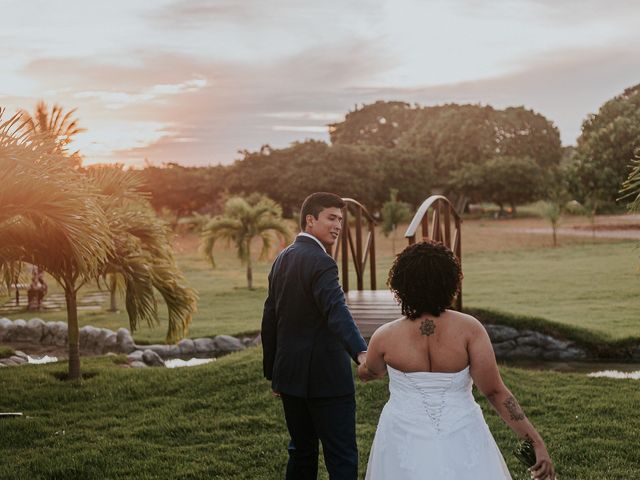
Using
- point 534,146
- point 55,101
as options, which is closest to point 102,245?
point 55,101

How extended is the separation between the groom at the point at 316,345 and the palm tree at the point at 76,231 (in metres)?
4.20

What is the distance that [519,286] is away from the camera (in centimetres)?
2242

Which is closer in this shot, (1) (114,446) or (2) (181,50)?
(1) (114,446)

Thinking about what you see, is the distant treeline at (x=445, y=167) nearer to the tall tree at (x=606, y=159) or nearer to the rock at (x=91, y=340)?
the tall tree at (x=606, y=159)

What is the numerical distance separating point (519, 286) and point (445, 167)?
125ft

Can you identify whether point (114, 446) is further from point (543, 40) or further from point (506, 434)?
point (543, 40)

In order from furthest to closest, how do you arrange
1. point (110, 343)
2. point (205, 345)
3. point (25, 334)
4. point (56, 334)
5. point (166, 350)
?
point (25, 334) → point (56, 334) → point (205, 345) → point (110, 343) → point (166, 350)

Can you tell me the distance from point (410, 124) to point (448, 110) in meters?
8.95

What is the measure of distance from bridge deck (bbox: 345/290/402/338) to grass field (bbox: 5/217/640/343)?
2981 millimetres

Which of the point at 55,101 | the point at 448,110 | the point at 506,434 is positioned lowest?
the point at 506,434

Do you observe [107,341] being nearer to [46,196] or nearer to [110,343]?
[110,343]

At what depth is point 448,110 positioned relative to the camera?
65.0 metres

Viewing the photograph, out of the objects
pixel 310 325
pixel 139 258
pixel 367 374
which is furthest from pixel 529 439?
pixel 139 258

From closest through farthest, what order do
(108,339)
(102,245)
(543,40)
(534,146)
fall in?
1. (102,245)
2. (108,339)
3. (543,40)
4. (534,146)
